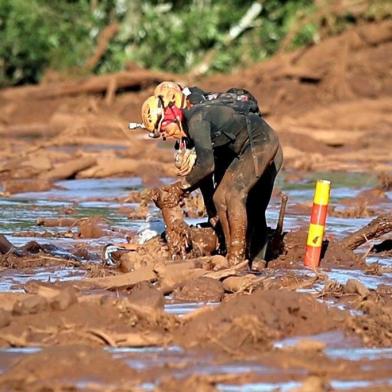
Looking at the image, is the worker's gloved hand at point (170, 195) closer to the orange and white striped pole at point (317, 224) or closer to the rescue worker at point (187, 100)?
the rescue worker at point (187, 100)

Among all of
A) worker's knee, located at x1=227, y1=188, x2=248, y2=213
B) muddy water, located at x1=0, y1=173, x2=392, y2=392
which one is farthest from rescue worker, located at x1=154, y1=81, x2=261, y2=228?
muddy water, located at x1=0, y1=173, x2=392, y2=392

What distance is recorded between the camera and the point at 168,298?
8797 mm

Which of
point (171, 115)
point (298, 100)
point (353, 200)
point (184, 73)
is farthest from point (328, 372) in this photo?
point (184, 73)

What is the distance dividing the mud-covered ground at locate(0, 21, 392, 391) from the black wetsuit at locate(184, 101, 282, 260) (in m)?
0.39

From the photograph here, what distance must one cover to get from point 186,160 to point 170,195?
0.33m

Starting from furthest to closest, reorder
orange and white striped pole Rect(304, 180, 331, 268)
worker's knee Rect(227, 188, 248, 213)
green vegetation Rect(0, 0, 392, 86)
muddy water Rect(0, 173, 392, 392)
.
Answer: green vegetation Rect(0, 0, 392, 86)
orange and white striped pole Rect(304, 180, 331, 268)
worker's knee Rect(227, 188, 248, 213)
muddy water Rect(0, 173, 392, 392)

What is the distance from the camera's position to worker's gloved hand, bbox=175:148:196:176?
9698mm

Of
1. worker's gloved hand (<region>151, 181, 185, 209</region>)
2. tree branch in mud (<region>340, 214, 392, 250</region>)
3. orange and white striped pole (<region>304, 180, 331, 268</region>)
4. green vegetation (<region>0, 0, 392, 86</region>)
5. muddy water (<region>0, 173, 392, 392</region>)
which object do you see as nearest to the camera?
muddy water (<region>0, 173, 392, 392</region>)

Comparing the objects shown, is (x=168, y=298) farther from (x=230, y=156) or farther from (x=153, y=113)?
(x=230, y=156)

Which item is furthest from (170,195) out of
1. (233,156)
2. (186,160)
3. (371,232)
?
(371,232)

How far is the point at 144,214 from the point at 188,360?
726 cm

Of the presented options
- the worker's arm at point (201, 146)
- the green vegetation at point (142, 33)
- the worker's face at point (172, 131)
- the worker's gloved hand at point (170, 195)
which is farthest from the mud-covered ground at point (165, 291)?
the green vegetation at point (142, 33)

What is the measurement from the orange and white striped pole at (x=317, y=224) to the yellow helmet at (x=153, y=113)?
156 centimetres

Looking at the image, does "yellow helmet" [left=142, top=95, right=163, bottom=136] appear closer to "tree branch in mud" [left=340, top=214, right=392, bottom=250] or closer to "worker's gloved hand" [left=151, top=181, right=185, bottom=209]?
"worker's gloved hand" [left=151, top=181, right=185, bottom=209]
